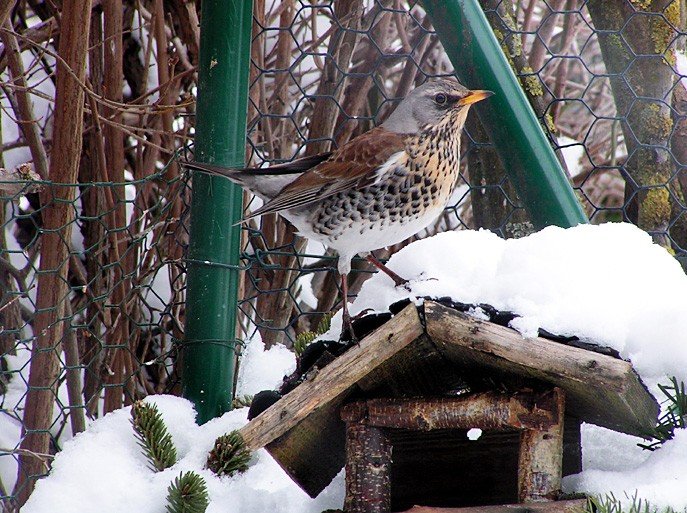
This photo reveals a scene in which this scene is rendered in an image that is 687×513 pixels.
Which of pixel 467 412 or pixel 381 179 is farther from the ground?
pixel 381 179

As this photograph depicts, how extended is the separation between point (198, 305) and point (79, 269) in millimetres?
962

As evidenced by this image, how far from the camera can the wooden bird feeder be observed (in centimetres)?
170

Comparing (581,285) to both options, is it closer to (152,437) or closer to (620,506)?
(620,506)

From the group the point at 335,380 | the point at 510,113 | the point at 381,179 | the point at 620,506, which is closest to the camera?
the point at 620,506

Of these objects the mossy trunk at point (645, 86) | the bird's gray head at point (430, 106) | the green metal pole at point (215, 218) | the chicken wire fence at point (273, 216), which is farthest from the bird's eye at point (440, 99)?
the mossy trunk at point (645, 86)

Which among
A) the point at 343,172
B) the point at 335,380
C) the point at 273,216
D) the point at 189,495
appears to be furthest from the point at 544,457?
the point at 273,216

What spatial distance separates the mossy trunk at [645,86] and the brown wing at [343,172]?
1.19 metres

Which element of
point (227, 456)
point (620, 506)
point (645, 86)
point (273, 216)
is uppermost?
point (645, 86)

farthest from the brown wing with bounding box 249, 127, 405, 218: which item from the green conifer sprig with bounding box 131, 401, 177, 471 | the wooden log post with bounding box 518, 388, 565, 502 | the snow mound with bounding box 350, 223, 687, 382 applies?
the wooden log post with bounding box 518, 388, 565, 502

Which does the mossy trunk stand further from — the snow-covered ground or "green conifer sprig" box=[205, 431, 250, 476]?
"green conifer sprig" box=[205, 431, 250, 476]

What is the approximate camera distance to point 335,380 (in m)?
1.80

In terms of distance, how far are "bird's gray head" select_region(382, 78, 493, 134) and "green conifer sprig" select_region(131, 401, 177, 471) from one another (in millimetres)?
923

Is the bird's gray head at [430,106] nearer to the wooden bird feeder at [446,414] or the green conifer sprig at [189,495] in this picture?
the wooden bird feeder at [446,414]

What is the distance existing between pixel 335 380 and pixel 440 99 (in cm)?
95
